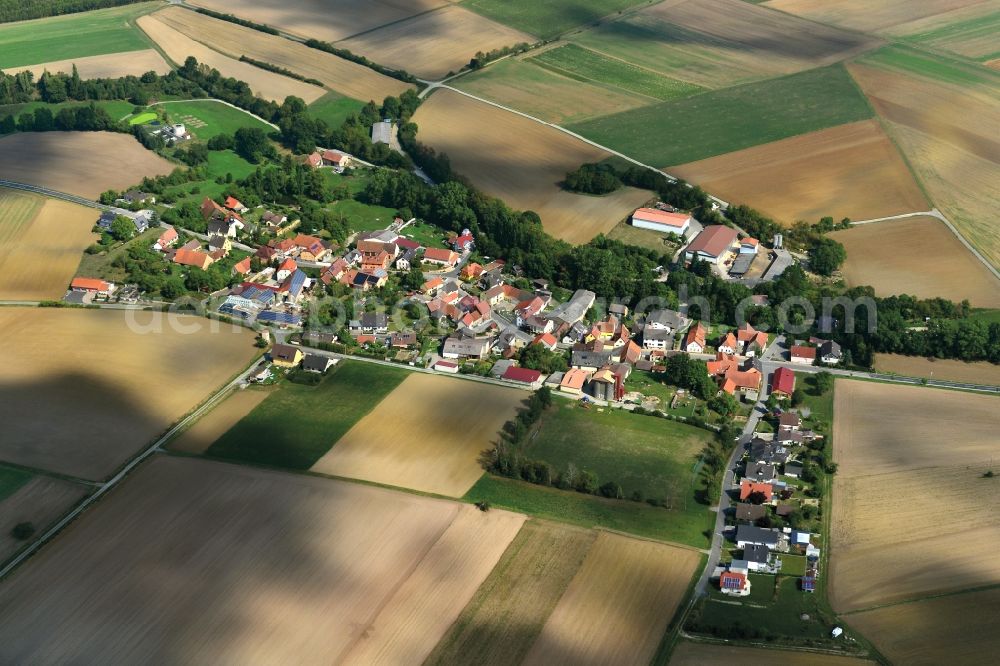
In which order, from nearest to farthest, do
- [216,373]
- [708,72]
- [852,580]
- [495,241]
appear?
[852,580]
[216,373]
[495,241]
[708,72]

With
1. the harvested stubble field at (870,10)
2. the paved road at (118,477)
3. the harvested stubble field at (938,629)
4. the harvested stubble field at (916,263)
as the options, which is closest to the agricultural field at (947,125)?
the harvested stubble field at (916,263)

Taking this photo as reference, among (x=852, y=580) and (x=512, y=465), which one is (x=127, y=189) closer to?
(x=512, y=465)

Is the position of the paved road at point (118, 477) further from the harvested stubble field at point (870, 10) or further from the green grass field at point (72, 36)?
the harvested stubble field at point (870, 10)

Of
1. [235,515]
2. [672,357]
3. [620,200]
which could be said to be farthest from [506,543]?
[620,200]

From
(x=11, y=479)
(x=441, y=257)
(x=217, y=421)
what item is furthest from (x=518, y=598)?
(x=441, y=257)

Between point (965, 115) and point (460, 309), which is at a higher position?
point (965, 115)

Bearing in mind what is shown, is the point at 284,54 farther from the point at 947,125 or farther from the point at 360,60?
the point at 947,125

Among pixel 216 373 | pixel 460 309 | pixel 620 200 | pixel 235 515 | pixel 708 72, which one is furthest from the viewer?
pixel 708 72

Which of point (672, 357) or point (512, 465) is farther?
point (672, 357)
